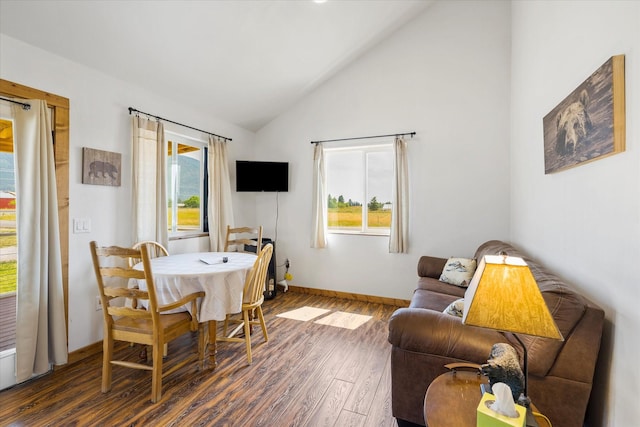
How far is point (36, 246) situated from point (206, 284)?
131 centimetres

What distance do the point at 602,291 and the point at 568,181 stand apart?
75 cm

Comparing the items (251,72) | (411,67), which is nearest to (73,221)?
(251,72)

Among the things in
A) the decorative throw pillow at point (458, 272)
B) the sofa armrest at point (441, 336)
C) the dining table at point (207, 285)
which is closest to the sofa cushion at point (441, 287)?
the decorative throw pillow at point (458, 272)

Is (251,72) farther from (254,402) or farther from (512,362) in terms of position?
(512,362)

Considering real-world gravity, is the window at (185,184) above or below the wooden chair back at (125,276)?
above

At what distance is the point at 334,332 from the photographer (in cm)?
314

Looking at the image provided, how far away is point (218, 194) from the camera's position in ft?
13.0

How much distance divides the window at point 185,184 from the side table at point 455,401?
131 inches

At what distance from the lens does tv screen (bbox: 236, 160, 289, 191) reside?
4438mm

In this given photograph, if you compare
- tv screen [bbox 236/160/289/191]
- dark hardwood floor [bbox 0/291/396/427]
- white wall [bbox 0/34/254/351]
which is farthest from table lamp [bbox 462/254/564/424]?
tv screen [bbox 236/160/289/191]

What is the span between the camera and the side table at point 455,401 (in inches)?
41.6

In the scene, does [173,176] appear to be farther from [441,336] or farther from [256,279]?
[441,336]

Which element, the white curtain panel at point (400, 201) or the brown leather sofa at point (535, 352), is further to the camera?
the white curtain panel at point (400, 201)

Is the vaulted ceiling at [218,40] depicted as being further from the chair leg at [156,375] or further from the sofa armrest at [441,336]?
the sofa armrest at [441,336]
